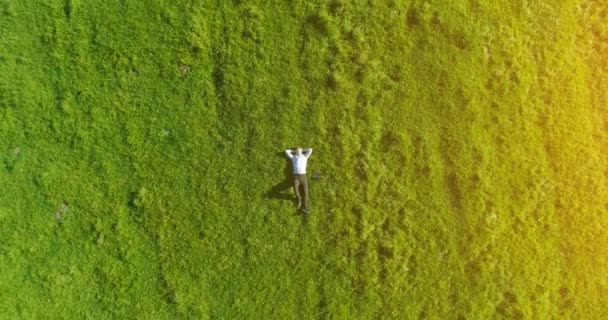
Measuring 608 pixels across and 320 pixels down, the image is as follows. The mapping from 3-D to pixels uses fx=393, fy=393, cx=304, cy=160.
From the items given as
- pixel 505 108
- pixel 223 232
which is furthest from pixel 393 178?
pixel 223 232

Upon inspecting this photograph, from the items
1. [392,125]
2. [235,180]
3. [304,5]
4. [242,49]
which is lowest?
[235,180]

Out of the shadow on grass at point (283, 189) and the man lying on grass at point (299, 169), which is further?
the shadow on grass at point (283, 189)

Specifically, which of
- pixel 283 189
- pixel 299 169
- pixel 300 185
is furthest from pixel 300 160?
pixel 283 189

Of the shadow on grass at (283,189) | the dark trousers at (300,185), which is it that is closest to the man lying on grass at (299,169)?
the dark trousers at (300,185)

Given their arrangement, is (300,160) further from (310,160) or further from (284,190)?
(284,190)

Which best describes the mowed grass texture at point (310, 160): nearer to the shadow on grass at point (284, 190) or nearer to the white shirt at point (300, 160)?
the shadow on grass at point (284, 190)

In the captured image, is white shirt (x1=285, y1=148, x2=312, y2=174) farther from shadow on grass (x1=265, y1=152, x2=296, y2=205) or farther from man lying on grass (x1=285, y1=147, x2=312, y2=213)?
shadow on grass (x1=265, y1=152, x2=296, y2=205)

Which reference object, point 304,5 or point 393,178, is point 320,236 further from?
point 304,5
